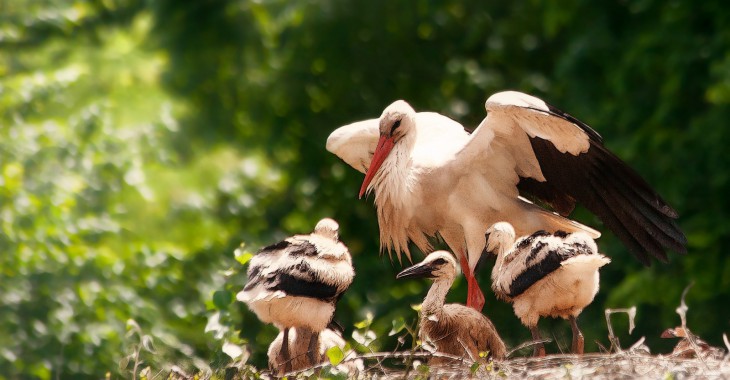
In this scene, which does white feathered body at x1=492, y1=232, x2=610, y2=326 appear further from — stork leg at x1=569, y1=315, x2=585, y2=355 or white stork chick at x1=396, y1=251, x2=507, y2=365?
white stork chick at x1=396, y1=251, x2=507, y2=365

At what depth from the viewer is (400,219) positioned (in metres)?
7.46

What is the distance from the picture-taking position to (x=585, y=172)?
7145 millimetres

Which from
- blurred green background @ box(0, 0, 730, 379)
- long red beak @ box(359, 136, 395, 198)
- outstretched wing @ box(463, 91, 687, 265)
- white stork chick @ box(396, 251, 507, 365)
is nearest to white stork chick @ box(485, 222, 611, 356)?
white stork chick @ box(396, 251, 507, 365)

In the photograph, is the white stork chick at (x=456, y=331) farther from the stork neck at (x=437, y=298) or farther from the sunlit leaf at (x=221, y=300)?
the sunlit leaf at (x=221, y=300)

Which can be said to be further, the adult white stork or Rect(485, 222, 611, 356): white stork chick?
the adult white stork

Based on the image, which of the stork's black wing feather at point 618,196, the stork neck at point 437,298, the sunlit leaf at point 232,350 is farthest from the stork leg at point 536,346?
the sunlit leaf at point 232,350

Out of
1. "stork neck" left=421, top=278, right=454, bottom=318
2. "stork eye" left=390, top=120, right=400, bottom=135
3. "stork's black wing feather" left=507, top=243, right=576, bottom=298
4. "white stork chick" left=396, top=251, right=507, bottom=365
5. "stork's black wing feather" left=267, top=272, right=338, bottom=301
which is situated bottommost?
"white stork chick" left=396, top=251, right=507, bottom=365

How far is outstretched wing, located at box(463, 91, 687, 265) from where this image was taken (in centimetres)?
691

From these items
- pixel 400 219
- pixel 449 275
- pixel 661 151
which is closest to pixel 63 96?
pixel 661 151

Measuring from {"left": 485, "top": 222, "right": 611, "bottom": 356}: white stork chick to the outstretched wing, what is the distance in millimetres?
667

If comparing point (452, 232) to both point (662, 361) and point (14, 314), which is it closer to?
point (662, 361)

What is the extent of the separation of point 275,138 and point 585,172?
A: 6.65 meters

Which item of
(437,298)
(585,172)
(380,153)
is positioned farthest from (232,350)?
(585,172)

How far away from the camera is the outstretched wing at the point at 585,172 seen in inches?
272
